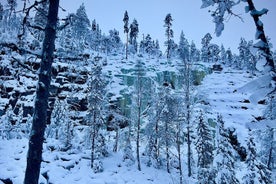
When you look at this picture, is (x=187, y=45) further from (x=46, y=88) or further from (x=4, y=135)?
(x=46, y=88)

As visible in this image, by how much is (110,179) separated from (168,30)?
78421mm

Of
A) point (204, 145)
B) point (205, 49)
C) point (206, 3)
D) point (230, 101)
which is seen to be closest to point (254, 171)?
point (204, 145)

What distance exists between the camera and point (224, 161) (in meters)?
18.8

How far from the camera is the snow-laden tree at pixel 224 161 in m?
17.9

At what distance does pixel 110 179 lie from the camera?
22.7 m

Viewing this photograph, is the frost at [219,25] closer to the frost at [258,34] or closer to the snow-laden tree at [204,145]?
the frost at [258,34]

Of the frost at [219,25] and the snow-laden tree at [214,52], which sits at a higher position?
the snow-laden tree at [214,52]

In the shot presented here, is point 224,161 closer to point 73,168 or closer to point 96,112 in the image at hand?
point 73,168

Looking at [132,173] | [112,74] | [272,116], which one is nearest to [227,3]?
[272,116]

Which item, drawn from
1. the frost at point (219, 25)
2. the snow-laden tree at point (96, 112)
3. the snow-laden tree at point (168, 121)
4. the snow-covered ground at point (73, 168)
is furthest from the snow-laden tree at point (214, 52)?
the frost at point (219, 25)

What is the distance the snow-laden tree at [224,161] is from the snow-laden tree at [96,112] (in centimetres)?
1359

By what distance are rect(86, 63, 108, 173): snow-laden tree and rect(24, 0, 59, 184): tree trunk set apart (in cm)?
2217

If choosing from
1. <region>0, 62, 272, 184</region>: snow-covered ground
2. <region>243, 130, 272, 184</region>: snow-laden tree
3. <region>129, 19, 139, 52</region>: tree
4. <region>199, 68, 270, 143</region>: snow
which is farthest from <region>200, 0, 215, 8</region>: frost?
<region>129, 19, 139, 52</region>: tree

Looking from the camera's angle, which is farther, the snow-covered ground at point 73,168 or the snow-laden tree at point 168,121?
the snow-laden tree at point 168,121
